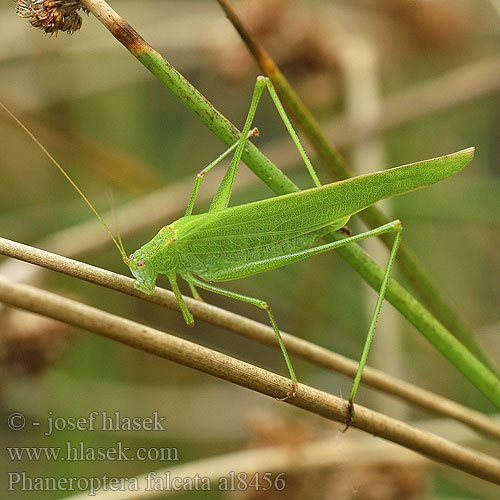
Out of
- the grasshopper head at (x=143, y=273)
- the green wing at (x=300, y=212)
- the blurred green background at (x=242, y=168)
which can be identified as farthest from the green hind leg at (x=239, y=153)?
the blurred green background at (x=242, y=168)

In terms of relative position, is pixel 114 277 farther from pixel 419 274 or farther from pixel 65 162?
pixel 65 162

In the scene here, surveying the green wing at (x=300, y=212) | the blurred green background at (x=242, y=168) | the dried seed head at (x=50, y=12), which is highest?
the blurred green background at (x=242, y=168)

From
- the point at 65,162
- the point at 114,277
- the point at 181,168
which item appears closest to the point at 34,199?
the point at 65,162

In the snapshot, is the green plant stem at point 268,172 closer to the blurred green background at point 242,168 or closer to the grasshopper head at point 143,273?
the grasshopper head at point 143,273

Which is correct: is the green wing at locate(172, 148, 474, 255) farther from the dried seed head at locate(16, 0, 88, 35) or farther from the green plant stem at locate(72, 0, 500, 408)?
the dried seed head at locate(16, 0, 88, 35)

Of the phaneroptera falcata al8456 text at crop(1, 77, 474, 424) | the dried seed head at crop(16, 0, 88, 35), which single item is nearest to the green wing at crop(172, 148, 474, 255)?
the phaneroptera falcata al8456 text at crop(1, 77, 474, 424)
